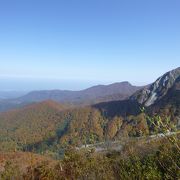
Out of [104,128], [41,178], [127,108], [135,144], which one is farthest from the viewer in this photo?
[127,108]

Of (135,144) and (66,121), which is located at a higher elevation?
(135,144)

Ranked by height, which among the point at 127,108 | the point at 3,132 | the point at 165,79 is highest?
the point at 165,79

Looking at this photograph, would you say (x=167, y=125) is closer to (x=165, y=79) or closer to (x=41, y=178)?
(x=41, y=178)

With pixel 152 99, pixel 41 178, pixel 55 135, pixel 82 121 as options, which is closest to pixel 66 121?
pixel 82 121

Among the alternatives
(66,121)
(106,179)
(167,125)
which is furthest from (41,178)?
(66,121)

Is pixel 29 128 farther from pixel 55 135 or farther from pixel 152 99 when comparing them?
pixel 152 99

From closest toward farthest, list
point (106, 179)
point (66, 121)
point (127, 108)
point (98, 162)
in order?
point (106, 179) < point (98, 162) < point (127, 108) < point (66, 121)

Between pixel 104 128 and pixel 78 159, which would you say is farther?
pixel 104 128
